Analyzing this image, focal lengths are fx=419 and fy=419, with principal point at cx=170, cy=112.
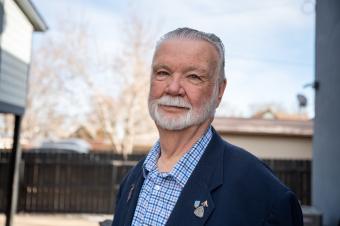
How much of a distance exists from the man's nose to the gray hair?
18 cm

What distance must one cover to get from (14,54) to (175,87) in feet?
20.9

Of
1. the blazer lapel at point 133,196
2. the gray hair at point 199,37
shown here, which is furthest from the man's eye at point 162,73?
the blazer lapel at point 133,196

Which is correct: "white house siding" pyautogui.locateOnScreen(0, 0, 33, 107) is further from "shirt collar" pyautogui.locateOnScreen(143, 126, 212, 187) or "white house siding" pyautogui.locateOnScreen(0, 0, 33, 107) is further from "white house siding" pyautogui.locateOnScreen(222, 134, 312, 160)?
"white house siding" pyautogui.locateOnScreen(222, 134, 312, 160)

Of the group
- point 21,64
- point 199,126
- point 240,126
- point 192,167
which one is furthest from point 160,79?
point 240,126

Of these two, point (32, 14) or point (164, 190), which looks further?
point (32, 14)

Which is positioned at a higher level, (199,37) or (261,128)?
(261,128)

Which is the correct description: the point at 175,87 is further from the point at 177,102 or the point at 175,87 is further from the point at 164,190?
the point at 164,190

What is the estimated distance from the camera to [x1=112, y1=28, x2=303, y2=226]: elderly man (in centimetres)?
149

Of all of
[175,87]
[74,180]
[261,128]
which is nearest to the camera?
[175,87]

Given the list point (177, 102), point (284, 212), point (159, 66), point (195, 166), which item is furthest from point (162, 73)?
point (284, 212)

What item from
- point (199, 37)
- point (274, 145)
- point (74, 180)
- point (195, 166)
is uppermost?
point (199, 37)

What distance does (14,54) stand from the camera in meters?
7.36

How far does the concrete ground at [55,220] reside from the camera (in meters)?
9.88

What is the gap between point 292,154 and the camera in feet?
52.6
